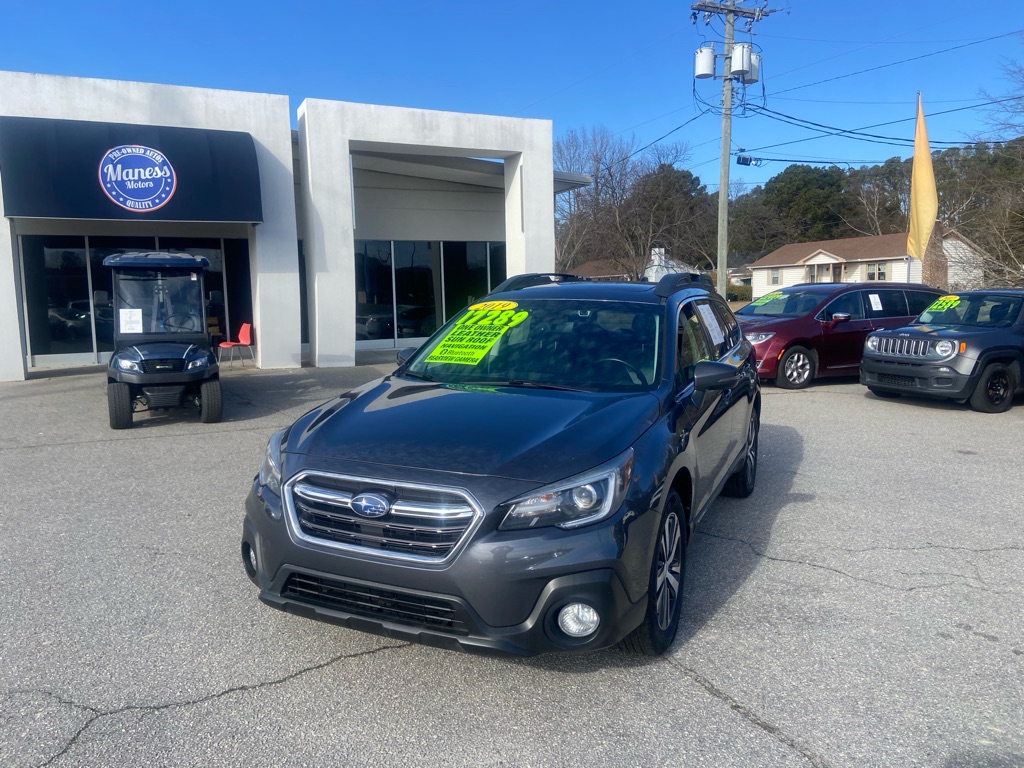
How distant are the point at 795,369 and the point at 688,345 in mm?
8898

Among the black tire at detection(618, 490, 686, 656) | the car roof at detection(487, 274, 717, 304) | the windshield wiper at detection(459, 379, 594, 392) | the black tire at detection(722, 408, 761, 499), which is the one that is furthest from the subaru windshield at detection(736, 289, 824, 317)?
the black tire at detection(618, 490, 686, 656)

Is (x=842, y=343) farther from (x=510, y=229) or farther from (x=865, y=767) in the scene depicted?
(x=865, y=767)

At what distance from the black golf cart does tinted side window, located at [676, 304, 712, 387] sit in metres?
6.62

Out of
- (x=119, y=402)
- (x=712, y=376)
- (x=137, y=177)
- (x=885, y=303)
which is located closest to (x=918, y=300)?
(x=885, y=303)

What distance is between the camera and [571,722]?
3262 millimetres

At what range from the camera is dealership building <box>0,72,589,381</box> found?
44.9 feet

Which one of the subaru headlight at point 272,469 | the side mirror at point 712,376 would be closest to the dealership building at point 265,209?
the subaru headlight at point 272,469

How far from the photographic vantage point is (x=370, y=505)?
10.8ft

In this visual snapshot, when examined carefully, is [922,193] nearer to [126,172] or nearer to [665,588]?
[126,172]

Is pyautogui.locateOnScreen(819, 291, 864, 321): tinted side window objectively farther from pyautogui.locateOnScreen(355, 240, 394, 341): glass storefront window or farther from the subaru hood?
the subaru hood

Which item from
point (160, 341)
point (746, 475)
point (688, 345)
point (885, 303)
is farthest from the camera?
point (885, 303)

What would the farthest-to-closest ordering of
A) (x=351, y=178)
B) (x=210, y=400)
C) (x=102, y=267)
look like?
(x=102, y=267), (x=351, y=178), (x=210, y=400)

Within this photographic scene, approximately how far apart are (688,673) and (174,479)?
17.3ft

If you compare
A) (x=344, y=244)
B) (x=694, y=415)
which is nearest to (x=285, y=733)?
→ (x=694, y=415)
